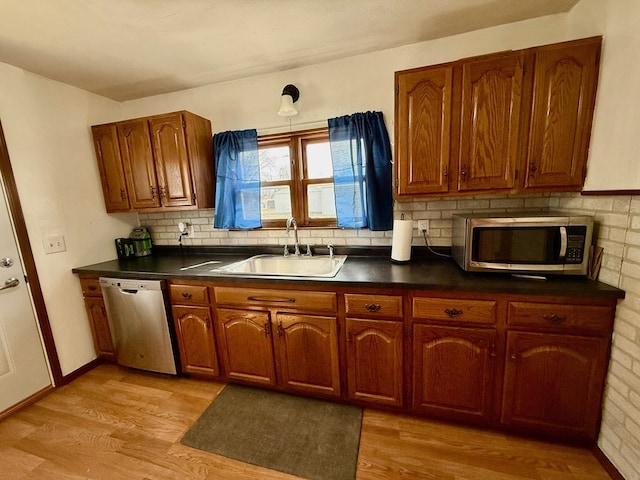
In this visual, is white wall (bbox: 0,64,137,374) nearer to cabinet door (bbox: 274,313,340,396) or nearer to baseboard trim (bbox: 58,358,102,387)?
baseboard trim (bbox: 58,358,102,387)

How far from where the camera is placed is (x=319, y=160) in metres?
2.19

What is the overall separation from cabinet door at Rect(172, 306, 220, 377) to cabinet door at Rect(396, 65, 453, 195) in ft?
5.63

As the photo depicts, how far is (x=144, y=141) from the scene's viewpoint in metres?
2.20

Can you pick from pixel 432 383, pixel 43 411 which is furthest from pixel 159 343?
pixel 432 383

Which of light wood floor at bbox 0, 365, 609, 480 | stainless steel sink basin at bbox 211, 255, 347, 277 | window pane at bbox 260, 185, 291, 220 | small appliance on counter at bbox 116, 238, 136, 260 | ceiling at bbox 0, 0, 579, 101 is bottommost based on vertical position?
light wood floor at bbox 0, 365, 609, 480

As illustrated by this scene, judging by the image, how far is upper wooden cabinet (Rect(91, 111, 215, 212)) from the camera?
84.2 inches

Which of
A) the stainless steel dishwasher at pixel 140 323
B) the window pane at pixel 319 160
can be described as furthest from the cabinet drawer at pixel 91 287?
the window pane at pixel 319 160

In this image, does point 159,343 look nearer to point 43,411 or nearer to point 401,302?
point 43,411

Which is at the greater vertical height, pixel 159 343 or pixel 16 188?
pixel 16 188

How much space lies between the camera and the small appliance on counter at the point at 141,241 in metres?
2.59

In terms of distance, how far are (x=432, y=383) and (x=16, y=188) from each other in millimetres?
3140

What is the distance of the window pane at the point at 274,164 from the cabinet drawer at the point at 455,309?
1491mm

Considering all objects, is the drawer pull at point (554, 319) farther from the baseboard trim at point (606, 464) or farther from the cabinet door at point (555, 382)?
the baseboard trim at point (606, 464)

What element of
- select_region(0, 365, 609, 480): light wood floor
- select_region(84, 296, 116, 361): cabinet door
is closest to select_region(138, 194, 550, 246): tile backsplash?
select_region(84, 296, 116, 361): cabinet door
